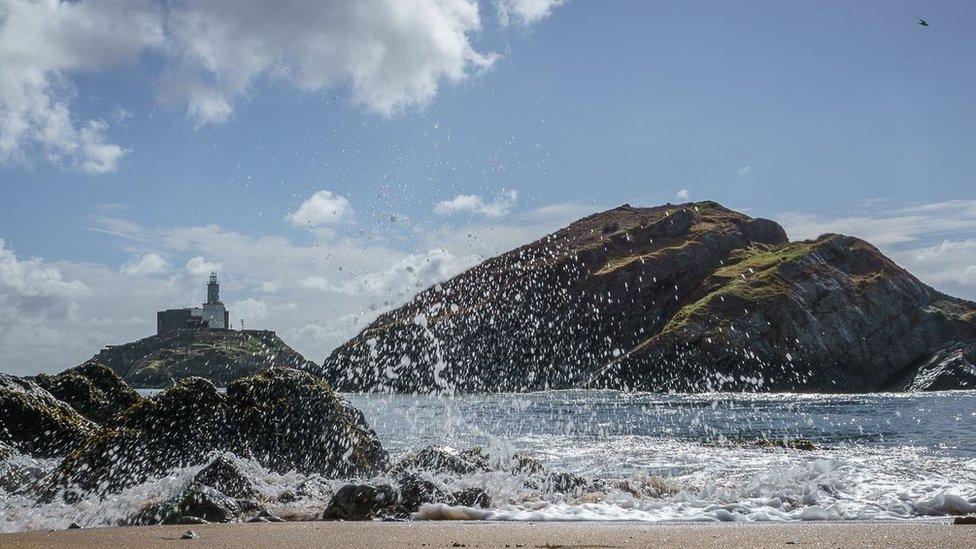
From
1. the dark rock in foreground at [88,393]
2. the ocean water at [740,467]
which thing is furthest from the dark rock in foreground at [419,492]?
the dark rock in foreground at [88,393]

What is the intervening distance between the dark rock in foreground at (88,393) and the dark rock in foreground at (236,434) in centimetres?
938

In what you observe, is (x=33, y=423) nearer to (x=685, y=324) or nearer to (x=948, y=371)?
(x=685, y=324)

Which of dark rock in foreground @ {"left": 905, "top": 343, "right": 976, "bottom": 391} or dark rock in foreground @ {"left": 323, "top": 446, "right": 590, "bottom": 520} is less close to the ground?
dark rock in foreground @ {"left": 905, "top": 343, "right": 976, "bottom": 391}

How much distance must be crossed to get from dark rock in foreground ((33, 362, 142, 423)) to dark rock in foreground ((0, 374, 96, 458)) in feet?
16.2

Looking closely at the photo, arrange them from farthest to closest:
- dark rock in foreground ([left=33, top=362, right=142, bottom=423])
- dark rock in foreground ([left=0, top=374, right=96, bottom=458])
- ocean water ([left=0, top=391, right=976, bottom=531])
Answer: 1. dark rock in foreground ([left=33, top=362, right=142, bottom=423])
2. dark rock in foreground ([left=0, top=374, right=96, bottom=458])
3. ocean water ([left=0, top=391, right=976, bottom=531])

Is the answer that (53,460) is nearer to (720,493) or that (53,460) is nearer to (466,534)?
(466,534)

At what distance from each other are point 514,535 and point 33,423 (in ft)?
49.3

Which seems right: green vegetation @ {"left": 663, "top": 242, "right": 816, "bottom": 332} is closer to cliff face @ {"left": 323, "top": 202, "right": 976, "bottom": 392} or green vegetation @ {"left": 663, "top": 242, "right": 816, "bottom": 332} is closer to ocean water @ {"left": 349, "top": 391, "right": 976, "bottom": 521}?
cliff face @ {"left": 323, "top": 202, "right": 976, "bottom": 392}

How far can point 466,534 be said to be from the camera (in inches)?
340

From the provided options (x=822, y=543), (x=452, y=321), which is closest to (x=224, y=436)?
(x=822, y=543)

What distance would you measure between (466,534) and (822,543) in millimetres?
3687

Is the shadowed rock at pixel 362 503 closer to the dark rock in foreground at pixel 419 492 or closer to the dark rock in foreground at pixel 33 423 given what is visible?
the dark rock in foreground at pixel 419 492

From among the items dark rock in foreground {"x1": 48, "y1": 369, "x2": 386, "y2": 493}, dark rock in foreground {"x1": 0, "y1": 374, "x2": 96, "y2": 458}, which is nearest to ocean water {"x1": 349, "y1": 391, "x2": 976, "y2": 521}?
dark rock in foreground {"x1": 48, "y1": 369, "x2": 386, "y2": 493}

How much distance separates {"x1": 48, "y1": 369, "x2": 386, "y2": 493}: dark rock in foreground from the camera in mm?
14312
